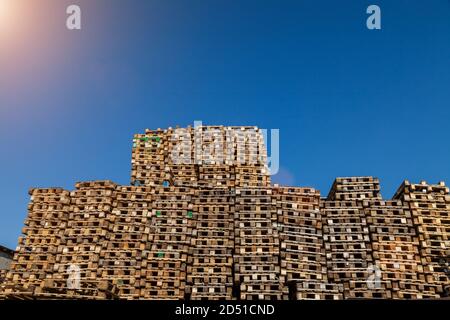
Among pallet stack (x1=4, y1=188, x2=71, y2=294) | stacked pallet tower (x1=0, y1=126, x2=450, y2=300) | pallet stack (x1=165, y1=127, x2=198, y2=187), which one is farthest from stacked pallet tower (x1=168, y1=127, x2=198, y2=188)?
pallet stack (x1=4, y1=188, x2=71, y2=294)

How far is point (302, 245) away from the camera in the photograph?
580 inches

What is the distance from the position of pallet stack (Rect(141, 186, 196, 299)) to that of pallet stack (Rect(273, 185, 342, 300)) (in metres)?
3.51

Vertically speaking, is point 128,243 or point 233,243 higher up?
point 233,243

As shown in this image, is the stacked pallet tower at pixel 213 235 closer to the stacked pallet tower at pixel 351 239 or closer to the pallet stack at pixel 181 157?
the pallet stack at pixel 181 157

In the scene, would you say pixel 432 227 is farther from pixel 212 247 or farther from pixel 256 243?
pixel 212 247

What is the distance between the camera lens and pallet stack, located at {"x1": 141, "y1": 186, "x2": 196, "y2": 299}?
14.2 m

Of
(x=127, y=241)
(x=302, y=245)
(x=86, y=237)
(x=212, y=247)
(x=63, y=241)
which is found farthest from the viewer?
(x=63, y=241)

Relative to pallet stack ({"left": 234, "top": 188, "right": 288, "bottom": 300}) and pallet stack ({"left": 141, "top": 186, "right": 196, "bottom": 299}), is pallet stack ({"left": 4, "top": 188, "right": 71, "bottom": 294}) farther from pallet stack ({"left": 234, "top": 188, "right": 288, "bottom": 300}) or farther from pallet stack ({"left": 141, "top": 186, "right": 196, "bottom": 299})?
pallet stack ({"left": 234, "top": 188, "right": 288, "bottom": 300})

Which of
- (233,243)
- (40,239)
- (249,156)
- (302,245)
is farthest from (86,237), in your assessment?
(302,245)

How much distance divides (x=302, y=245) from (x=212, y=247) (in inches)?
128

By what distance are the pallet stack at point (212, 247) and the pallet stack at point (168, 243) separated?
0.32 metres

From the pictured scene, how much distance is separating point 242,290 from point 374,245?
505cm

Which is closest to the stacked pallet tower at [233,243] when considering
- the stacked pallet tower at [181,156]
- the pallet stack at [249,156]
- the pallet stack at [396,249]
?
the pallet stack at [396,249]
